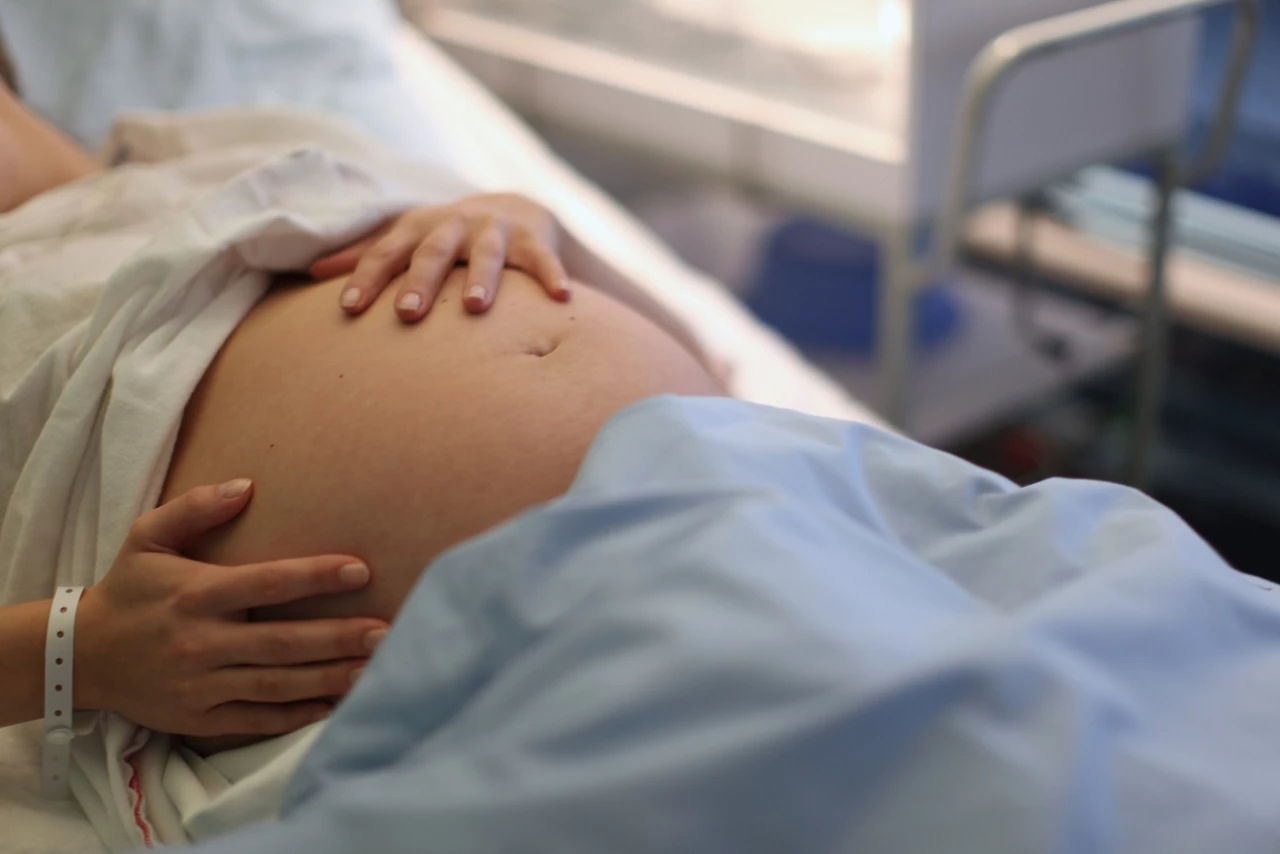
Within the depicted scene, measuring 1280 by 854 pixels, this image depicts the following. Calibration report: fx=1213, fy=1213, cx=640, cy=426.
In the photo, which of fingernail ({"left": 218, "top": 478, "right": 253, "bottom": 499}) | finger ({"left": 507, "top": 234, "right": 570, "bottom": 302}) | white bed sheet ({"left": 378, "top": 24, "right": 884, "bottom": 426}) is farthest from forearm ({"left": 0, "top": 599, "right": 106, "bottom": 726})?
white bed sheet ({"left": 378, "top": 24, "right": 884, "bottom": 426})

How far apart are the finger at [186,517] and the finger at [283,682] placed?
0.09 m

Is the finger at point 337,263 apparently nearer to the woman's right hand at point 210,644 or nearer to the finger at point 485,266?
the finger at point 485,266

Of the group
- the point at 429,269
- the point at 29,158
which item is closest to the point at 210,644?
the point at 429,269

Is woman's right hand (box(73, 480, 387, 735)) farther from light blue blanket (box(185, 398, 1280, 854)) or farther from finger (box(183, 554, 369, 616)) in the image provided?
light blue blanket (box(185, 398, 1280, 854))

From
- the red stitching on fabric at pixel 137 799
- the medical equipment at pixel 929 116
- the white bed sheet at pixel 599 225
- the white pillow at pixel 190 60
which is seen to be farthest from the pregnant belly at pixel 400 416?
the medical equipment at pixel 929 116

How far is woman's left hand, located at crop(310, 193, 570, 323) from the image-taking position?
32.3 inches

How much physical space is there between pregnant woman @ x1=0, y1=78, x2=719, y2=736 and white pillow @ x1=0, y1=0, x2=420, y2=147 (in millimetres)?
546

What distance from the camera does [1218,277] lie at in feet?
6.01

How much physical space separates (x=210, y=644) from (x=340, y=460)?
131 millimetres

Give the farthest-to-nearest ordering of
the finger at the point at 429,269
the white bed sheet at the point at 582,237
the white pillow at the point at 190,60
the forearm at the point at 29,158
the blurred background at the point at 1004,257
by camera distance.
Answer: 1. the blurred background at the point at 1004,257
2. the white pillow at the point at 190,60
3. the white bed sheet at the point at 582,237
4. the forearm at the point at 29,158
5. the finger at the point at 429,269

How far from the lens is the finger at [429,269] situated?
809 millimetres

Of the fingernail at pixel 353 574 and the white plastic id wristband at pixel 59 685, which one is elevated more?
the fingernail at pixel 353 574

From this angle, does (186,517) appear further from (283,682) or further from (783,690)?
(783,690)

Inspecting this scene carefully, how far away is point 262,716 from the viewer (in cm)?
66
